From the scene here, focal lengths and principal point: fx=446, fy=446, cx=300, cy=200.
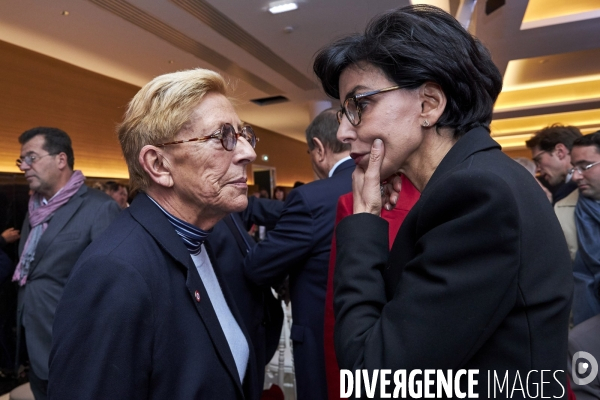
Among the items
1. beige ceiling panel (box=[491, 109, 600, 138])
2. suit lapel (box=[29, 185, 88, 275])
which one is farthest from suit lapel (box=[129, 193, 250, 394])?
beige ceiling panel (box=[491, 109, 600, 138])

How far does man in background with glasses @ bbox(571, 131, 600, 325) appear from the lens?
2562mm

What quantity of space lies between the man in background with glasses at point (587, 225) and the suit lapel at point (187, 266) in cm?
224

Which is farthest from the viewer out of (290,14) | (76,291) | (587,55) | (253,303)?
(587,55)

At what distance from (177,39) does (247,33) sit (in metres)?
1.01

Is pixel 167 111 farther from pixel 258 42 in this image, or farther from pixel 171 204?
pixel 258 42

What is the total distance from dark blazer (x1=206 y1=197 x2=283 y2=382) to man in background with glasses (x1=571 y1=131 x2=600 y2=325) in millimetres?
1750

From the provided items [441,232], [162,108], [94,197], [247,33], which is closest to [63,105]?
[247,33]

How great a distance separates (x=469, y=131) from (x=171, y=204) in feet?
2.81

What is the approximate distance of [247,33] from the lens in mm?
6410

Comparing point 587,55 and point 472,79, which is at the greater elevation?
point 587,55

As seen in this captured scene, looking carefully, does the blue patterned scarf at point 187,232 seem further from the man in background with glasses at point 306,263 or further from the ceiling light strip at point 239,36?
the ceiling light strip at point 239,36

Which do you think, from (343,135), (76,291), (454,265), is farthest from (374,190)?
(76,291)

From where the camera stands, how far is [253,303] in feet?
7.13

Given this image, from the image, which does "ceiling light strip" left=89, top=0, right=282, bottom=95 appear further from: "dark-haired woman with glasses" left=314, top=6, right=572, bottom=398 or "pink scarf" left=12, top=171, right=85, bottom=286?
"dark-haired woman with glasses" left=314, top=6, right=572, bottom=398
